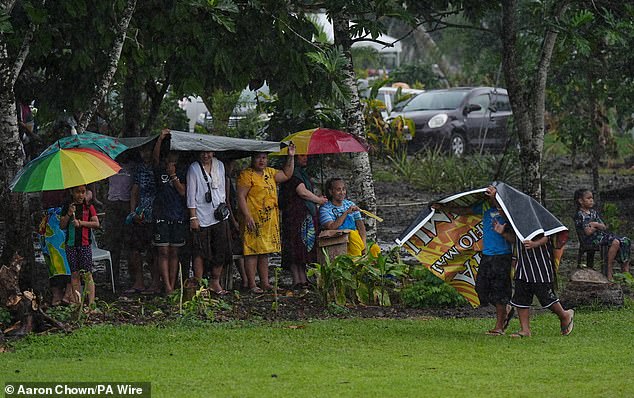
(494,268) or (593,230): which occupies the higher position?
(593,230)

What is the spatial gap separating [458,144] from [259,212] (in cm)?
1576

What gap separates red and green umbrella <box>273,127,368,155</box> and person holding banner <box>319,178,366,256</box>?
0.36 metres

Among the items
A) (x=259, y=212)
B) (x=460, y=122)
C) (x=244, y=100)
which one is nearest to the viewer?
(x=259, y=212)

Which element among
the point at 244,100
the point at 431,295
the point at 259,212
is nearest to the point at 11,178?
the point at 259,212

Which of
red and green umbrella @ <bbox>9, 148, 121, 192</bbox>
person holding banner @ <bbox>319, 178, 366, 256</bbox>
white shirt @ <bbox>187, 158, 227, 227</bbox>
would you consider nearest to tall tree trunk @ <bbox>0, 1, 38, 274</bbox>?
red and green umbrella @ <bbox>9, 148, 121, 192</bbox>

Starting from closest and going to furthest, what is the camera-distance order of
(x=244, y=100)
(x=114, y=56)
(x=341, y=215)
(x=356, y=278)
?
(x=114, y=56) < (x=356, y=278) < (x=341, y=215) < (x=244, y=100)

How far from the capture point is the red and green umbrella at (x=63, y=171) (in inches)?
407

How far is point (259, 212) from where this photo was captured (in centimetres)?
1295

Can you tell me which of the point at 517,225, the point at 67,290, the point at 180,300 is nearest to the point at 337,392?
the point at 517,225

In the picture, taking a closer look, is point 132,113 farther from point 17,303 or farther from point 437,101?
point 437,101

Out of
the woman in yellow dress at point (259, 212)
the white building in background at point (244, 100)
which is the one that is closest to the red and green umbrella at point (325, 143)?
the woman in yellow dress at point (259, 212)

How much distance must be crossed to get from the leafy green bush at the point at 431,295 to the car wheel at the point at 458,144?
1562 cm

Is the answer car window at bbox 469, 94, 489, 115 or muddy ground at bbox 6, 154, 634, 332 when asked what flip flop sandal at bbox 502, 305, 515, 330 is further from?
car window at bbox 469, 94, 489, 115

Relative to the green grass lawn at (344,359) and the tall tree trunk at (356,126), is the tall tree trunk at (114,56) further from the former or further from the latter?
the tall tree trunk at (356,126)
